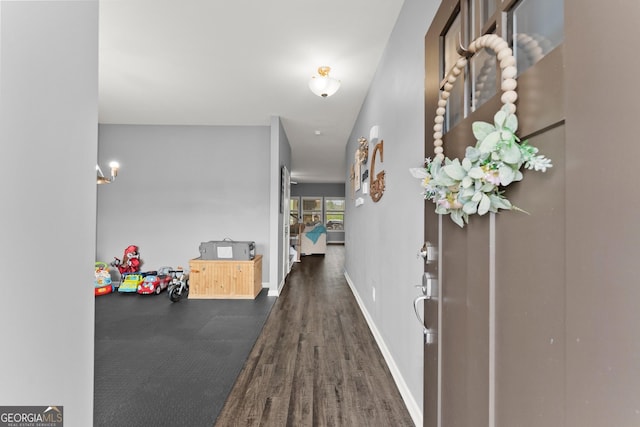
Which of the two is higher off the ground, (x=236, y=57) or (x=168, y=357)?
(x=236, y=57)

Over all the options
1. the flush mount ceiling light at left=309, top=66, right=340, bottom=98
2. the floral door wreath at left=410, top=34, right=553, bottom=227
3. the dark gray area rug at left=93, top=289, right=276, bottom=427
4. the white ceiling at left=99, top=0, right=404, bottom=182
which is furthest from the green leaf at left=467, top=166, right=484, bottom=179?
the flush mount ceiling light at left=309, top=66, right=340, bottom=98

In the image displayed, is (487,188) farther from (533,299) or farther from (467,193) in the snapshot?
(533,299)

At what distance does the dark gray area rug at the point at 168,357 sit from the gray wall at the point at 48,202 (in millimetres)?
989

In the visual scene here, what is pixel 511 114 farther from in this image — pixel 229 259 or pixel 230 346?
pixel 229 259

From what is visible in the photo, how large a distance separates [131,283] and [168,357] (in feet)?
8.56

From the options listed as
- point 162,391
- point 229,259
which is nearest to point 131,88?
point 229,259

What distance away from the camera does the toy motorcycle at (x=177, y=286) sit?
A: 3.97 metres

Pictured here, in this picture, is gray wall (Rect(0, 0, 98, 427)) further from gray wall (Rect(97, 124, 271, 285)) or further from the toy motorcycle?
gray wall (Rect(97, 124, 271, 285))

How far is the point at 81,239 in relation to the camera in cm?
86

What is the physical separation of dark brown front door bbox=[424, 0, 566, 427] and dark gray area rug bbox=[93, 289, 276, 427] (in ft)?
4.62

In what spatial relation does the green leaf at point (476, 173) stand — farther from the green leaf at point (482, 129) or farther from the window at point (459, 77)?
the window at point (459, 77)

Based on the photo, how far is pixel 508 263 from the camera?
2.22 ft

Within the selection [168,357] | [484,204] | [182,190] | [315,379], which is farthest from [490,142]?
[182,190]

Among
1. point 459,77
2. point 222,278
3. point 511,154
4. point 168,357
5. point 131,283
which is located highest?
point 459,77
